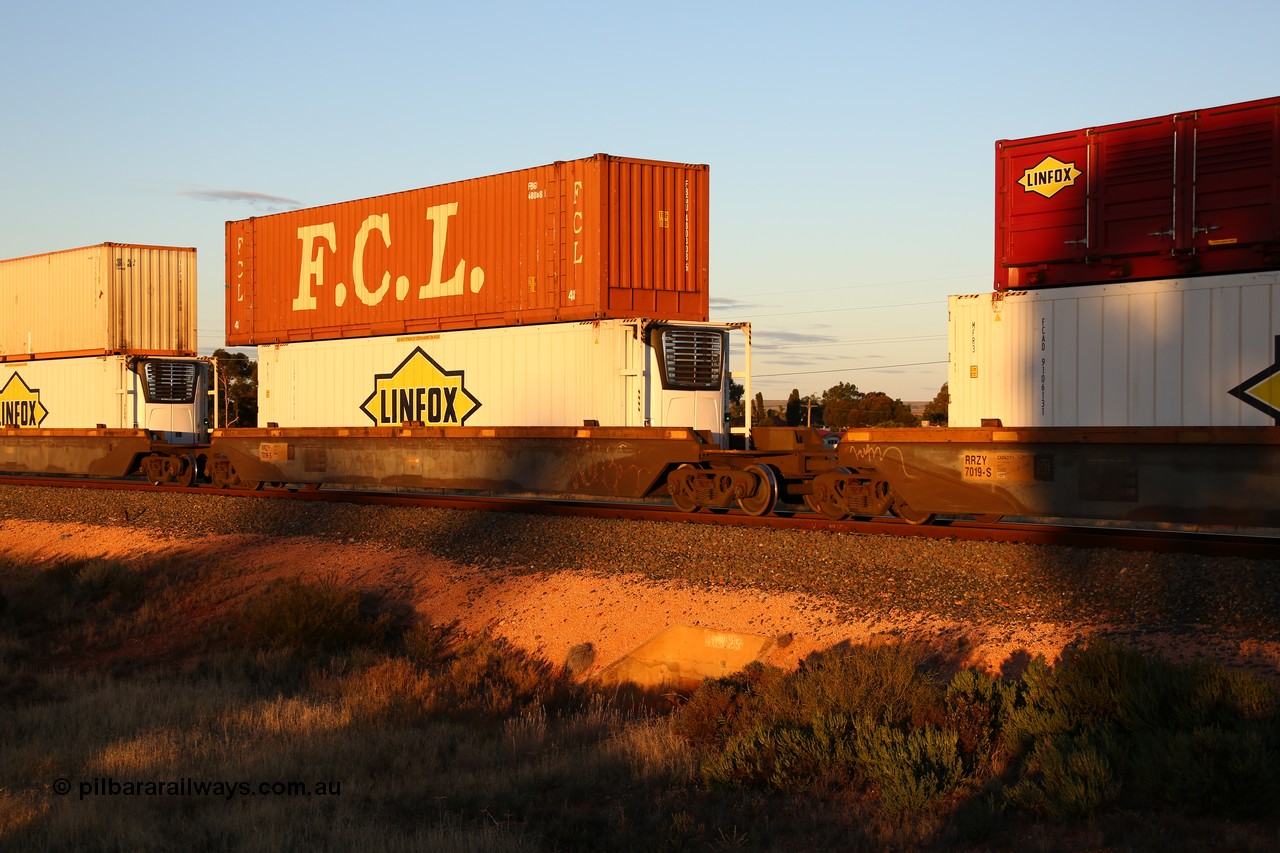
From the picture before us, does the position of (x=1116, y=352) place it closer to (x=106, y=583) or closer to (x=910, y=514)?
(x=910, y=514)

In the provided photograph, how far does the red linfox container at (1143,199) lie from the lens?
12.0 meters

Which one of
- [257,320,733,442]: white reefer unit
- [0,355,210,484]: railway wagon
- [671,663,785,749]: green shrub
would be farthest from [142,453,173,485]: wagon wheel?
[671,663,785,749]: green shrub

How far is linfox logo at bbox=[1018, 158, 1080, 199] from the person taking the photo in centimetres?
1311

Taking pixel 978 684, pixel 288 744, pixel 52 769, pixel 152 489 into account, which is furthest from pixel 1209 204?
pixel 152 489

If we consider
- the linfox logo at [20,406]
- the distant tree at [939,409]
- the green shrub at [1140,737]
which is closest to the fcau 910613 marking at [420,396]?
the linfox logo at [20,406]

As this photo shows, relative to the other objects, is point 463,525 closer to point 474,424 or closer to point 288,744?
point 474,424

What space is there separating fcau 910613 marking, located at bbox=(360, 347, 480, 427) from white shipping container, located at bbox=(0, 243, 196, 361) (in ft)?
27.1

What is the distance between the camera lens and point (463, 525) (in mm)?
15398

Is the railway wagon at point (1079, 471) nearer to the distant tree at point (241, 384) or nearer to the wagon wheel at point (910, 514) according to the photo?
the wagon wheel at point (910, 514)

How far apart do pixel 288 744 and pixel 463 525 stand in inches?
301

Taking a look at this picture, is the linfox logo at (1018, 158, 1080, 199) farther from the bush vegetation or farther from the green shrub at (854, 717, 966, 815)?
the green shrub at (854, 717, 966, 815)

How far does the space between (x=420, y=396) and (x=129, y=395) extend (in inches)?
345

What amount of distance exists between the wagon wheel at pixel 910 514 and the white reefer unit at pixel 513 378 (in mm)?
3497

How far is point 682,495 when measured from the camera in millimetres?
15758
